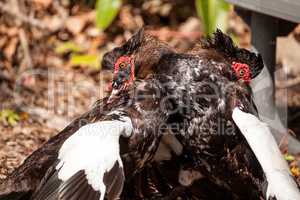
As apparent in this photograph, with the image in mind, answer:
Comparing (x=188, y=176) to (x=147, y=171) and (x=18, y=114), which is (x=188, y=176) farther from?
(x=18, y=114)

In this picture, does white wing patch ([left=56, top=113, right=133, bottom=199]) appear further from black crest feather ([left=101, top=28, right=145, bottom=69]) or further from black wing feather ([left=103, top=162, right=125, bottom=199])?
black crest feather ([left=101, top=28, right=145, bottom=69])

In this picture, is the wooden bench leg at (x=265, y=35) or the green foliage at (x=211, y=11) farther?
the green foliage at (x=211, y=11)

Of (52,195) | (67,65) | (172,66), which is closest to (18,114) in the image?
(67,65)

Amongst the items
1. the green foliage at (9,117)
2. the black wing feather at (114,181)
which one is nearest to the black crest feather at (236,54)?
the black wing feather at (114,181)

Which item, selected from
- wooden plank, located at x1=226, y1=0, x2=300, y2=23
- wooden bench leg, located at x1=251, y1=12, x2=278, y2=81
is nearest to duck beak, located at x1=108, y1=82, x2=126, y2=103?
wooden plank, located at x1=226, y1=0, x2=300, y2=23

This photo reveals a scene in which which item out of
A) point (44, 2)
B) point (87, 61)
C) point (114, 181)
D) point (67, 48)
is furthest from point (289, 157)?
point (44, 2)

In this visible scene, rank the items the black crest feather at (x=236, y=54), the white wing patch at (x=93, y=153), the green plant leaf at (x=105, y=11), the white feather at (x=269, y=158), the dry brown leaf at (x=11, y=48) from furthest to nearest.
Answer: the dry brown leaf at (x=11, y=48) → the green plant leaf at (x=105, y=11) → the black crest feather at (x=236, y=54) → the white feather at (x=269, y=158) → the white wing patch at (x=93, y=153)

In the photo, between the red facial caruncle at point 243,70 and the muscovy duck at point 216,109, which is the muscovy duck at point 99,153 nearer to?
the muscovy duck at point 216,109
